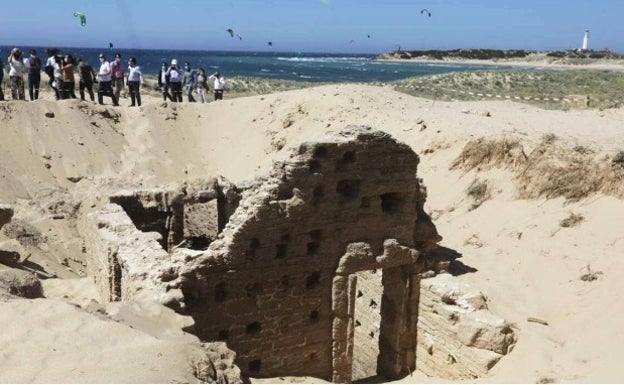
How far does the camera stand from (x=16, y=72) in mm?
19094

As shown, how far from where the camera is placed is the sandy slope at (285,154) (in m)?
5.62

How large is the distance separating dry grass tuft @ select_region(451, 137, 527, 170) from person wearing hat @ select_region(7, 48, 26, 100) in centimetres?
1368

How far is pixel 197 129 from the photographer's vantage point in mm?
23125

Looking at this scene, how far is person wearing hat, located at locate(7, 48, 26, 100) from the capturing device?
1853 cm

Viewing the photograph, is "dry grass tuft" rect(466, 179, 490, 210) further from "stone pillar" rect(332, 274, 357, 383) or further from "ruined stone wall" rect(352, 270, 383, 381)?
"stone pillar" rect(332, 274, 357, 383)

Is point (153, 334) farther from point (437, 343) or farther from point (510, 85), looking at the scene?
point (510, 85)

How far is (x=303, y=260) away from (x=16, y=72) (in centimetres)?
1439

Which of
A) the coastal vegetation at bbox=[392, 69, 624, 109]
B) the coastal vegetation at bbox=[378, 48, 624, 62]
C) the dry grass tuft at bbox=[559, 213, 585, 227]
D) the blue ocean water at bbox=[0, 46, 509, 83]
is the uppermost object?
the coastal vegetation at bbox=[378, 48, 624, 62]

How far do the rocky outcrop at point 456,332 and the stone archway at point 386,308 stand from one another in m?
0.24

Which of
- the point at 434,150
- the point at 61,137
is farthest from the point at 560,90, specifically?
the point at 61,137

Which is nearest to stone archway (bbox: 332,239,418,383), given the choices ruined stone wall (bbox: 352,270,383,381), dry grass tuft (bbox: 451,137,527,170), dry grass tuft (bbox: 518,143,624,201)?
ruined stone wall (bbox: 352,270,383,381)

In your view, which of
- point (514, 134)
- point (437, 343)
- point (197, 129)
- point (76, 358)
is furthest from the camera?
point (197, 129)

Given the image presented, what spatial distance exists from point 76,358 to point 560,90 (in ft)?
117

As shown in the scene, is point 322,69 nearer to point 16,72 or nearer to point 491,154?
point 16,72
